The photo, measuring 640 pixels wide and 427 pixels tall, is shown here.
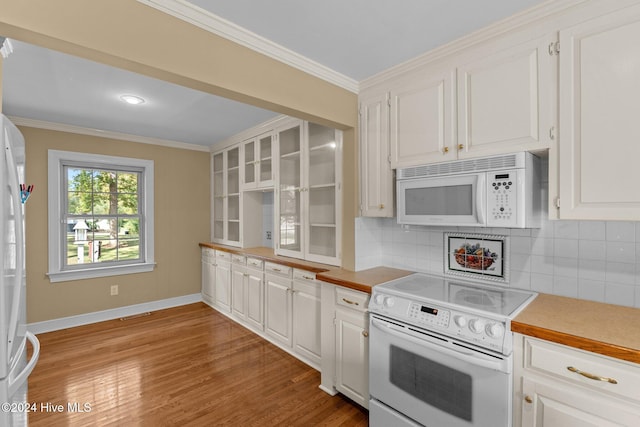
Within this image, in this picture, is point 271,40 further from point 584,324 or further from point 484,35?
point 584,324

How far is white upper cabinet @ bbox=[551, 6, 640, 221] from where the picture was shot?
4.33 ft

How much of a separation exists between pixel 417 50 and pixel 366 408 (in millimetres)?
Result: 2422

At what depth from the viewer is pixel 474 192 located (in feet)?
5.71

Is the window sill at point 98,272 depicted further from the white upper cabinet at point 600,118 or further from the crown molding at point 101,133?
the white upper cabinet at point 600,118

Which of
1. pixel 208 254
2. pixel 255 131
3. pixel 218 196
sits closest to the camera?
pixel 255 131

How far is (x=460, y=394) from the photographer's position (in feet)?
5.00

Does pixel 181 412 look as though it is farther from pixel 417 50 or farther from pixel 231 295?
pixel 417 50

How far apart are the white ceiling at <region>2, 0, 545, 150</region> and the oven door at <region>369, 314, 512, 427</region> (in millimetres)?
1693

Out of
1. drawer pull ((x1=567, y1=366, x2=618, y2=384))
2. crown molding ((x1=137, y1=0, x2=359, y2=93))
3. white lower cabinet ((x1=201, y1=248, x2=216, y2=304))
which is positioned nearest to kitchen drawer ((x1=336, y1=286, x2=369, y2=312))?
drawer pull ((x1=567, y1=366, x2=618, y2=384))

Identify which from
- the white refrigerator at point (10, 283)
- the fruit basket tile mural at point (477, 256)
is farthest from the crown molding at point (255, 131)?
the white refrigerator at point (10, 283)

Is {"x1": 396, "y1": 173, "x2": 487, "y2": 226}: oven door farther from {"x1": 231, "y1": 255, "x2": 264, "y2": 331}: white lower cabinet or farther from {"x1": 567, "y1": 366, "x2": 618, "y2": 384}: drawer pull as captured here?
{"x1": 231, "y1": 255, "x2": 264, "y2": 331}: white lower cabinet

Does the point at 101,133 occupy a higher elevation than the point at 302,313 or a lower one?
higher

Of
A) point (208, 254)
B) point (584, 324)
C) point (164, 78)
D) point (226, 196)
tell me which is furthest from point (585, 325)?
point (208, 254)

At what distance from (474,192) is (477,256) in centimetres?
57
